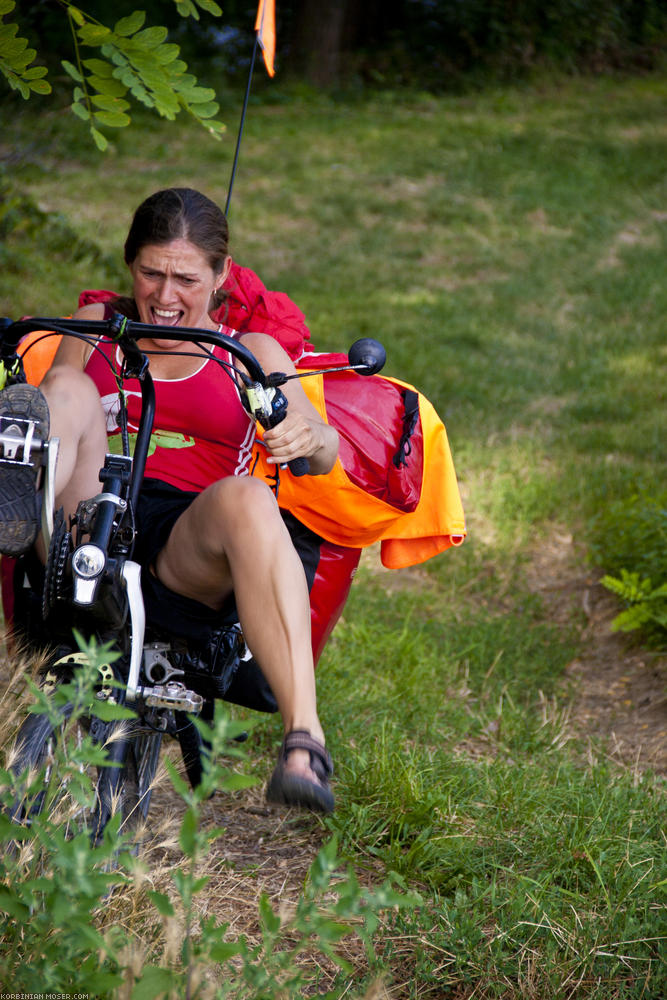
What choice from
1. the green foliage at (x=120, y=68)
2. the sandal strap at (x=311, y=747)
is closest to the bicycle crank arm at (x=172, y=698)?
the sandal strap at (x=311, y=747)

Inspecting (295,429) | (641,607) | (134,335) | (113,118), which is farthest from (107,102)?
(641,607)

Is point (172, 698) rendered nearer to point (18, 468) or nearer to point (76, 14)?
point (18, 468)

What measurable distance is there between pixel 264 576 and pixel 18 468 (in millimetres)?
539

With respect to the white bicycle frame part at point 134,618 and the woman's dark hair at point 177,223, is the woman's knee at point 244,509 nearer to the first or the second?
the white bicycle frame part at point 134,618

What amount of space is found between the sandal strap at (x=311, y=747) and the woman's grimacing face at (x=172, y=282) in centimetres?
116

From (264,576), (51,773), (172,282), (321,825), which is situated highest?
(172,282)

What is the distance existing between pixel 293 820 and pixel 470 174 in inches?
351

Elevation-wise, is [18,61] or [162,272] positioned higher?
[18,61]

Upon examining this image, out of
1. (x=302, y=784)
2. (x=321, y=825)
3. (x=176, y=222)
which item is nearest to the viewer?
(x=302, y=784)

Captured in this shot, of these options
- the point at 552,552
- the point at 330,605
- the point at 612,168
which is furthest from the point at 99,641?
the point at 612,168

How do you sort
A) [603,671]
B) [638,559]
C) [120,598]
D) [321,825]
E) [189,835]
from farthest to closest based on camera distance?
[638,559]
[603,671]
[321,825]
[120,598]
[189,835]

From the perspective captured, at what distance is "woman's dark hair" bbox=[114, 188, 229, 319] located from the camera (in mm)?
2682

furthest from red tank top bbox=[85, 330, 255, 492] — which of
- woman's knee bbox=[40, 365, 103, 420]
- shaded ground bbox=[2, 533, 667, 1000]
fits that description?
shaded ground bbox=[2, 533, 667, 1000]

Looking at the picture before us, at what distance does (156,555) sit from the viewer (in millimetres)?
2447
